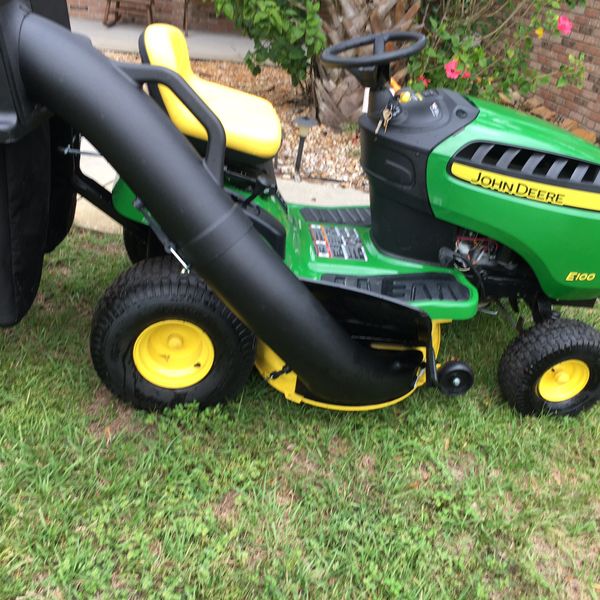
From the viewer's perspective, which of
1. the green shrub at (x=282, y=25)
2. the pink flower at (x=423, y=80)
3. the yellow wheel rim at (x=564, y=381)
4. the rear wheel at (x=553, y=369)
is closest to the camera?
the rear wheel at (x=553, y=369)

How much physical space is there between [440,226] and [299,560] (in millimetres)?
1200

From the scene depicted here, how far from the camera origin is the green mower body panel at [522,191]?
6.61 ft

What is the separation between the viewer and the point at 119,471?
1926 mm

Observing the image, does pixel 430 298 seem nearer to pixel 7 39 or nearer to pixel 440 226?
pixel 440 226

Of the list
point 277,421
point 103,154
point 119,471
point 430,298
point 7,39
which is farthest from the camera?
point 277,421

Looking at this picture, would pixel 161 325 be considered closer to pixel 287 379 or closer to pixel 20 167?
pixel 287 379

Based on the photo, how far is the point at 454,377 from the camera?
199cm

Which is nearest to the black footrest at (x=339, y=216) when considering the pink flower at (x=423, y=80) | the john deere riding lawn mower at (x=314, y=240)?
the john deere riding lawn mower at (x=314, y=240)

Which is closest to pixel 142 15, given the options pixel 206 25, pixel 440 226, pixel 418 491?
pixel 206 25

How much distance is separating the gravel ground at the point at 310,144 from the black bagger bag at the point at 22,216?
8.59ft

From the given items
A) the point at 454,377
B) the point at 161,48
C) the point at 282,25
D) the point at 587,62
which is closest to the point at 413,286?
the point at 454,377

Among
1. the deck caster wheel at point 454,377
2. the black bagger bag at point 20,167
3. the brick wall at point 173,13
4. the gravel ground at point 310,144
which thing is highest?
the black bagger bag at point 20,167

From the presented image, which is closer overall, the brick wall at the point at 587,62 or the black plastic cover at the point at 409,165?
the black plastic cover at the point at 409,165

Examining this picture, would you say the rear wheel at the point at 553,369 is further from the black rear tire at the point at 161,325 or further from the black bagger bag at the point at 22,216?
the black bagger bag at the point at 22,216
